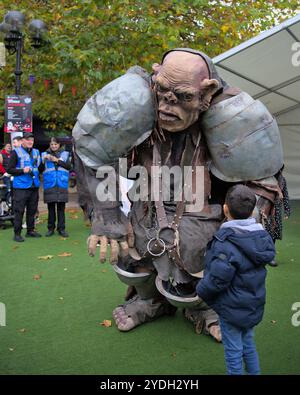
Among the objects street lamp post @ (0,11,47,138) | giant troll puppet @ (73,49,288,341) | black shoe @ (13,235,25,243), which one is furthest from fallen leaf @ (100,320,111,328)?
street lamp post @ (0,11,47,138)

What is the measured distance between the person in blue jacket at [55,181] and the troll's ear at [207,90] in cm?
463

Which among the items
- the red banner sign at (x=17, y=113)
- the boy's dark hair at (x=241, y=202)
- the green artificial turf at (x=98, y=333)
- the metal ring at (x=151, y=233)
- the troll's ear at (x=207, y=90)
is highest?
the red banner sign at (x=17, y=113)

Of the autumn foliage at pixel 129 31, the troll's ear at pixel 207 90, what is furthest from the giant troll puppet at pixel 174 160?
the autumn foliage at pixel 129 31

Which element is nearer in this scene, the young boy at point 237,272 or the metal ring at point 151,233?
the young boy at point 237,272

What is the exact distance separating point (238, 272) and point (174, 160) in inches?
33.8

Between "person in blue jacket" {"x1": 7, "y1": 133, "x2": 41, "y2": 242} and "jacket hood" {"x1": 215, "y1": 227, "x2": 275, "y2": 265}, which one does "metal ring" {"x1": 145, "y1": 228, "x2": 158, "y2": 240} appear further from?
"person in blue jacket" {"x1": 7, "y1": 133, "x2": 41, "y2": 242}

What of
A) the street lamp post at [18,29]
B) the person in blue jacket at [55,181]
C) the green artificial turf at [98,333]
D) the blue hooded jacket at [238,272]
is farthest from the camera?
the street lamp post at [18,29]

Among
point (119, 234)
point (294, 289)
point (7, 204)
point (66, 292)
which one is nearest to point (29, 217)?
point (7, 204)

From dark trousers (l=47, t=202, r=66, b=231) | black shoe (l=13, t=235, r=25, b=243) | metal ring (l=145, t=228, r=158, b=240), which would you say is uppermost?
metal ring (l=145, t=228, r=158, b=240)

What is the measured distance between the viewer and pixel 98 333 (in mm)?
3211

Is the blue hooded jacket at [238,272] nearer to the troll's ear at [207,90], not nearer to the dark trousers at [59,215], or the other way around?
the troll's ear at [207,90]

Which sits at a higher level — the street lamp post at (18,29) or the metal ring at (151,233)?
the street lamp post at (18,29)

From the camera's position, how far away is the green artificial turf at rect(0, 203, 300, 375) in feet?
8.96

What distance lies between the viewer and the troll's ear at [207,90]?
2375mm
